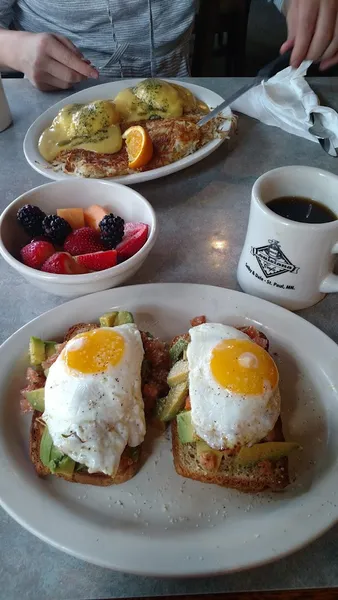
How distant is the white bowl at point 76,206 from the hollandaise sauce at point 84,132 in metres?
0.35

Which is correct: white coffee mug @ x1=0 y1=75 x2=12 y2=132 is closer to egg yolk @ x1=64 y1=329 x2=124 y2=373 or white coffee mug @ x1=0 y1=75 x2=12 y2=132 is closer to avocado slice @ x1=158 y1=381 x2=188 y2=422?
egg yolk @ x1=64 y1=329 x2=124 y2=373

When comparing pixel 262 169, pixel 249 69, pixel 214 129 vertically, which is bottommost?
pixel 249 69

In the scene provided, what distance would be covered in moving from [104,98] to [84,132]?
0.37 m

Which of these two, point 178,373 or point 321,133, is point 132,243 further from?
point 321,133

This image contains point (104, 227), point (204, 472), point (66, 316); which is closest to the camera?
point (204, 472)

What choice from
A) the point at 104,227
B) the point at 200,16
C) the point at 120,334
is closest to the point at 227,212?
the point at 104,227

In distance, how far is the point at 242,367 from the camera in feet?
3.12

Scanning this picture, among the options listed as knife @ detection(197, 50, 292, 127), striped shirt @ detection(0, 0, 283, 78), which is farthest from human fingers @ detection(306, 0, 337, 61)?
striped shirt @ detection(0, 0, 283, 78)

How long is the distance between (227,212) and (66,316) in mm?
718

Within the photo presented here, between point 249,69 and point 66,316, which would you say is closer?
point 66,316

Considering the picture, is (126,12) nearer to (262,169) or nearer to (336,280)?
(262,169)

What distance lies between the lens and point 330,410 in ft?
3.45

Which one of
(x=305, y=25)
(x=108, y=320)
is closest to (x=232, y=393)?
(x=108, y=320)

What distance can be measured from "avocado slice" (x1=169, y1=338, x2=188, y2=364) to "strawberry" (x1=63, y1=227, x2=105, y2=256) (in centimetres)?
39
